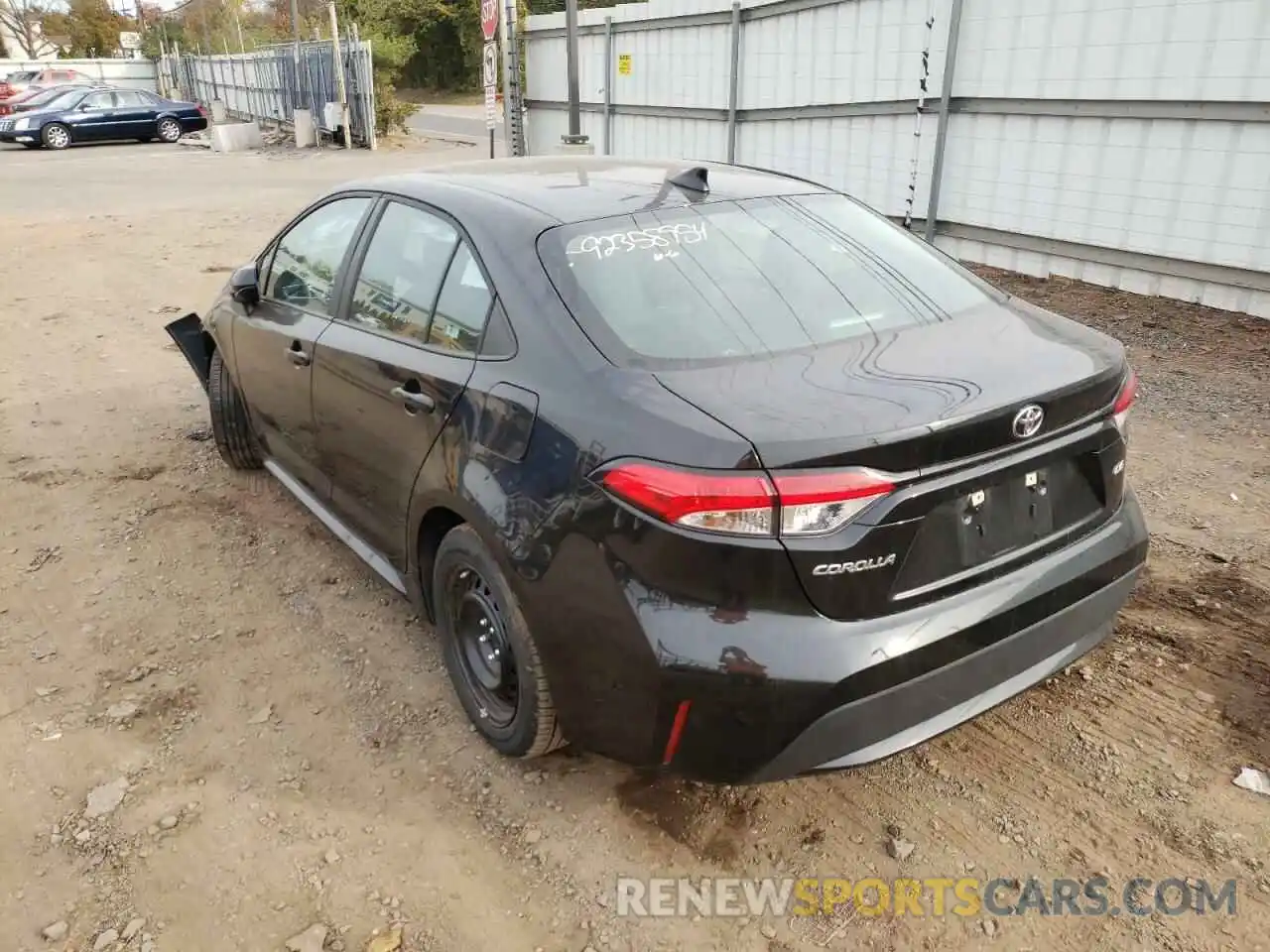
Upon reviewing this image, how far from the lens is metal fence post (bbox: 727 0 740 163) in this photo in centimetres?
1034

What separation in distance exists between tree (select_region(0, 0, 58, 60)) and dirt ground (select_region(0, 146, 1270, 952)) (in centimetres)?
6490

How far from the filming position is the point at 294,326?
12.4ft

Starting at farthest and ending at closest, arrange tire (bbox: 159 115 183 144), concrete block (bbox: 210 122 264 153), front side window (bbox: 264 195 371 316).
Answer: tire (bbox: 159 115 183 144)
concrete block (bbox: 210 122 264 153)
front side window (bbox: 264 195 371 316)

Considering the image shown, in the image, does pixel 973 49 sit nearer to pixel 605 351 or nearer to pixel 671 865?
pixel 605 351

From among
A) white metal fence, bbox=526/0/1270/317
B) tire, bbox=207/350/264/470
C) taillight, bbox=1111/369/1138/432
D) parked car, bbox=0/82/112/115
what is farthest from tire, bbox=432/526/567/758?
parked car, bbox=0/82/112/115

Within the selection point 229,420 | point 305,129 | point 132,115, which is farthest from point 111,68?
point 229,420

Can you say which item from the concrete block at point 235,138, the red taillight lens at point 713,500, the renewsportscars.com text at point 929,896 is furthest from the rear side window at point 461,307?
the concrete block at point 235,138

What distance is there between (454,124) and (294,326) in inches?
1109

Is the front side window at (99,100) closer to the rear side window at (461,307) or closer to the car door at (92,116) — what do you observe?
the car door at (92,116)

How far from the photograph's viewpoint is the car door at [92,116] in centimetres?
2466

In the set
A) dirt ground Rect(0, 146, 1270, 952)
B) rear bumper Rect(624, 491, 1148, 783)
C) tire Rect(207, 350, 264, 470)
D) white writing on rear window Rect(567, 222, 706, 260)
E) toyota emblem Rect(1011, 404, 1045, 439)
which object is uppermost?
white writing on rear window Rect(567, 222, 706, 260)

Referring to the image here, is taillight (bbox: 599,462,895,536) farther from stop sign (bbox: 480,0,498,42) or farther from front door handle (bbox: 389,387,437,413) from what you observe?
stop sign (bbox: 480,0,498,42)

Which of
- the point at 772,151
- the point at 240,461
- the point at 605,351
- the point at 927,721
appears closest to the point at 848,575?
the point at 927,721

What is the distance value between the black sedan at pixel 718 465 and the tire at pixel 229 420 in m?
1.63
